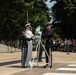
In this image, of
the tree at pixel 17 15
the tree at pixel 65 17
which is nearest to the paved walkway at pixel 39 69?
the tree at pixel 17 15

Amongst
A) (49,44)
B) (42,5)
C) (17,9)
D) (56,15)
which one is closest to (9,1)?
(17,9)

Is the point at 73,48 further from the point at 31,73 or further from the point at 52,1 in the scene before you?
the point at 31,73

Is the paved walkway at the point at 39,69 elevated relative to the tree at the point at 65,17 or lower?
lower

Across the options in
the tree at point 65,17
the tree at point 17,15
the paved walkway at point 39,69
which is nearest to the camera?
the paved walkway at point 39,69

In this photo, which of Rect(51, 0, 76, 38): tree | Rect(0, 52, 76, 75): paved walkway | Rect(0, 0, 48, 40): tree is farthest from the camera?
Rect(51, 0, 76, 38): tree

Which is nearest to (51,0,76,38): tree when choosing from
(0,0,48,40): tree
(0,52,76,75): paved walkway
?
(0,0,48,40): tree

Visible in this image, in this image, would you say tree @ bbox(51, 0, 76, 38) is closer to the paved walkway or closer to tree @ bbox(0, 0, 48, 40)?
tree @ bbox(0, 0, 48, 40)

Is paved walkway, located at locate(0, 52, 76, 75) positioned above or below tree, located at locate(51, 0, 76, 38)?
below

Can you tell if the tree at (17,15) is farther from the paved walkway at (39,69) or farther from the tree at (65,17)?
the paved walkway at (39,69)

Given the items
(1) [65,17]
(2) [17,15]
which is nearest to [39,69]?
(2) [17,15]

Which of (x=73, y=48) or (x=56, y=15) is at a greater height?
(x=56, y=15)

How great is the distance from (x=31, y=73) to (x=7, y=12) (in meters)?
29.5

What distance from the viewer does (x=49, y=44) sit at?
14.4 m

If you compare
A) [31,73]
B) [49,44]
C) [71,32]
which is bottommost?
[31,73]
